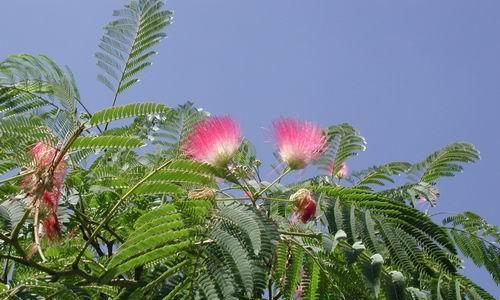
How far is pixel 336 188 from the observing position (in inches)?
84.0

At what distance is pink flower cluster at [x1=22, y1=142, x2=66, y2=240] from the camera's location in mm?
2123

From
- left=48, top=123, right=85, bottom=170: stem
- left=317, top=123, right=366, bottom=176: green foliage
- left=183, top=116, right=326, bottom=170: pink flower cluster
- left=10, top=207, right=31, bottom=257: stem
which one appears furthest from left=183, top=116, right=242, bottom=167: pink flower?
left=317, top=123, right=366, bottom=176: green foliage

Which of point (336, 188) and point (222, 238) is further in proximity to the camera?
point (336, 188)

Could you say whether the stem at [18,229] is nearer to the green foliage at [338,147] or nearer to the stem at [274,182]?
the stem at [274,182]

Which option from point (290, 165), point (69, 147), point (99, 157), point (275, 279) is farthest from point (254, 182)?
point (99, 157)

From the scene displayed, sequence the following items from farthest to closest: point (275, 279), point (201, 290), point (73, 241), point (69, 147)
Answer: point (73, 241) < point (275, 279) < point (69, 147) < point (201, 290)

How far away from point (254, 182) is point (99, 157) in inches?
41.2

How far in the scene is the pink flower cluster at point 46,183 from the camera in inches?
83.6

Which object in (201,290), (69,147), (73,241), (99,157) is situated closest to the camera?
(201,290)

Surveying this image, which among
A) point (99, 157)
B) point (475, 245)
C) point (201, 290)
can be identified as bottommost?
point (201, 290)

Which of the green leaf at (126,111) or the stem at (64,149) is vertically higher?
the green leaf at (126,111)

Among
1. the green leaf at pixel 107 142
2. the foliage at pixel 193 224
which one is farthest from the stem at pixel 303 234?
the green leaf at pixel 107 142

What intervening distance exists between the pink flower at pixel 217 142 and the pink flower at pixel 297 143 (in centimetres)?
12

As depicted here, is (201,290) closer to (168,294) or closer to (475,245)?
(168,294)
